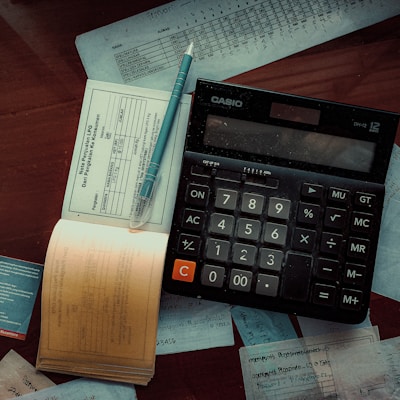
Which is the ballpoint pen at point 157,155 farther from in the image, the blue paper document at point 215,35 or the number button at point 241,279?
the number button at point 241,279

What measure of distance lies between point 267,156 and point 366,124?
124 millimetres

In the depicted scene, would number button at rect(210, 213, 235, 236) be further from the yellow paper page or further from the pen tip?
the pen tip

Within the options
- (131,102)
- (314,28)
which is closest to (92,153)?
(131,102)

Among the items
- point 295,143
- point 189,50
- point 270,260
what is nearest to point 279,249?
point 270,260

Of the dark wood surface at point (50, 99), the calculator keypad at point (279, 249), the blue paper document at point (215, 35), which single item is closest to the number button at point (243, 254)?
the calculator keypad at point (279, 249)

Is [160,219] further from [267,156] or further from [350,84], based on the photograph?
[350,84]

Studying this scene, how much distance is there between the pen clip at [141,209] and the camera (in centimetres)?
63

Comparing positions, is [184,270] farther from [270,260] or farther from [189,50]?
[189,50]

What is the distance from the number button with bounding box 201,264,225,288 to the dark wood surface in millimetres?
91

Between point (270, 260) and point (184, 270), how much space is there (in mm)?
101

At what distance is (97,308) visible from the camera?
0.61 m

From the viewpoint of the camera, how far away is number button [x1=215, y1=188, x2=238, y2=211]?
0.59 m

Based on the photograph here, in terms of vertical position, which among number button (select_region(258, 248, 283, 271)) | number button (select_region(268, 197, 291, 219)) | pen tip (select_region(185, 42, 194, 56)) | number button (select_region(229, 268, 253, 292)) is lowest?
number button (select_region(229, 268, 253, 292))

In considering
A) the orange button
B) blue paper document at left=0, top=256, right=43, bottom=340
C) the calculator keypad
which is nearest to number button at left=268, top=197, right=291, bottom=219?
the calculator keypad
